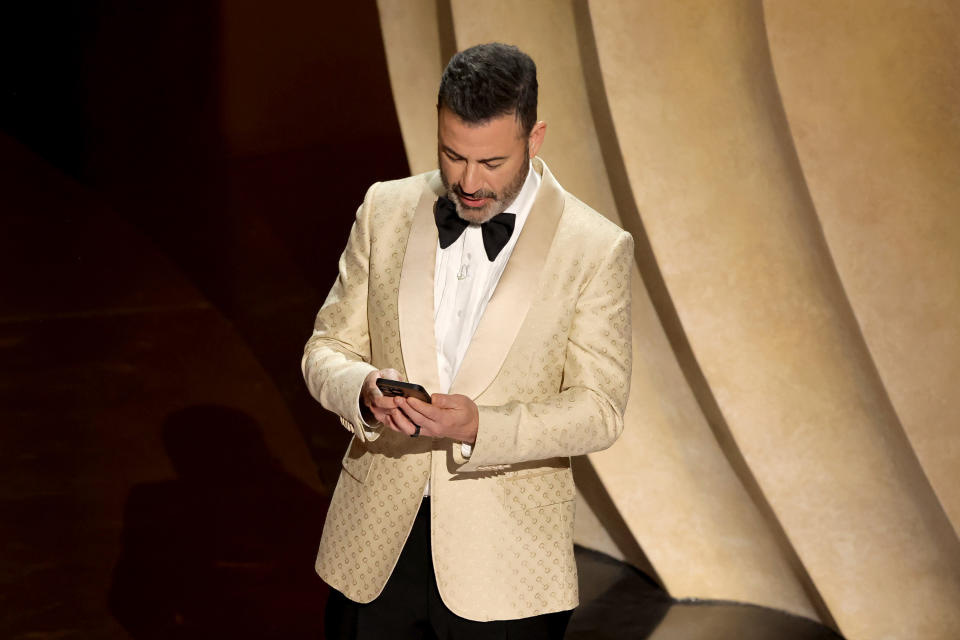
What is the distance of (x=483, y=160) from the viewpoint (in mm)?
2344

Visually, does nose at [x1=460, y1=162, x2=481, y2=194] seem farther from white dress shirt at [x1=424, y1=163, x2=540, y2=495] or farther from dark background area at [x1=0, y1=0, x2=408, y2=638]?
dark background area at [x1=0, y1=0, x2=408, y2=638]

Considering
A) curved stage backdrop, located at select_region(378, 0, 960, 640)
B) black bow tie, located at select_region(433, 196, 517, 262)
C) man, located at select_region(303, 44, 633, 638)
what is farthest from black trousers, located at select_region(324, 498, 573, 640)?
curved stage backdrop, located at select_region(378, 0, 960, 640)

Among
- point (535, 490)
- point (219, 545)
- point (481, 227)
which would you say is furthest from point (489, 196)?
point (219, 545)

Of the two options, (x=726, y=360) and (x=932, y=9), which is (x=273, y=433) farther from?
(x=932, y=9)

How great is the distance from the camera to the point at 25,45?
1046 cm

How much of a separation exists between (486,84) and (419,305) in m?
0.49

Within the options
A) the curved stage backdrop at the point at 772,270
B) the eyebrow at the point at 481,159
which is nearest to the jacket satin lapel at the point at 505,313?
the eyebrow at the point at 481,159

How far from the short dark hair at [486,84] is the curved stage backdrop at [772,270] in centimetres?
145

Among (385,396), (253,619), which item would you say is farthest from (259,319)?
(385,396)

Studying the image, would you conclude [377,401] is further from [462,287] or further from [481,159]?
[481,159]

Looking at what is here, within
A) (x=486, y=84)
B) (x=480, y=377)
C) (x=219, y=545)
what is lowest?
(x=219, y=545)

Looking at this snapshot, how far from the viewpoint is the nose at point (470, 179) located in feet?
7.72

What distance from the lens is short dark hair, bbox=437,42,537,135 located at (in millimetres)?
2297

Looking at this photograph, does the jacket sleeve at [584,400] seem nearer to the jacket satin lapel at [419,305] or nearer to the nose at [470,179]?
the jacket satin lapel at [419,305]
